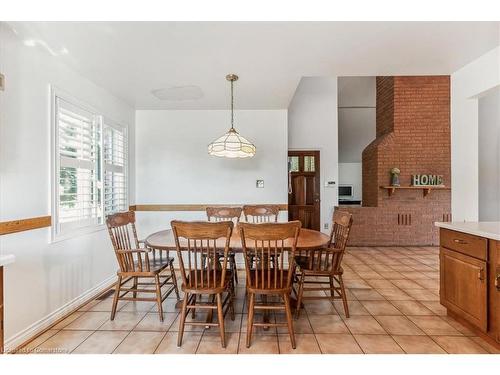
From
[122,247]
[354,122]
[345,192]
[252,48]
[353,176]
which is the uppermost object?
[354,122]

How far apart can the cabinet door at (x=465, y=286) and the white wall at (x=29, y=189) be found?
3.34 meters

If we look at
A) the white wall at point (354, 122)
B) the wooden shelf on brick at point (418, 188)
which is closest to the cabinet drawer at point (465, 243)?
the wooden shelf on brick at point (418, 188)

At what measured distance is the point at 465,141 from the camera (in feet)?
9.48

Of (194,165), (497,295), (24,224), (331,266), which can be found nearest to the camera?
(497,295)

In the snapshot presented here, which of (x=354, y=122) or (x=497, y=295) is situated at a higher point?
(x=354, y=122)

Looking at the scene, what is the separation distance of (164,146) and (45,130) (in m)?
2.02

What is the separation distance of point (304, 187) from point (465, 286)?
372 cm

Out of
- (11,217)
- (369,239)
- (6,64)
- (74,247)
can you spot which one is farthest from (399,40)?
(369,239)

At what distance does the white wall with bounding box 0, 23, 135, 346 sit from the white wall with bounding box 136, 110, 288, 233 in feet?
5.16

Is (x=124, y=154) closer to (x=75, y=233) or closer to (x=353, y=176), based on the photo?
(x=75, y=233)

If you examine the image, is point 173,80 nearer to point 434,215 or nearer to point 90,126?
point 90,126

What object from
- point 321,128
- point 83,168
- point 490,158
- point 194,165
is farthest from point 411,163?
point 83,168

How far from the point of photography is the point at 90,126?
3135 millimetres
